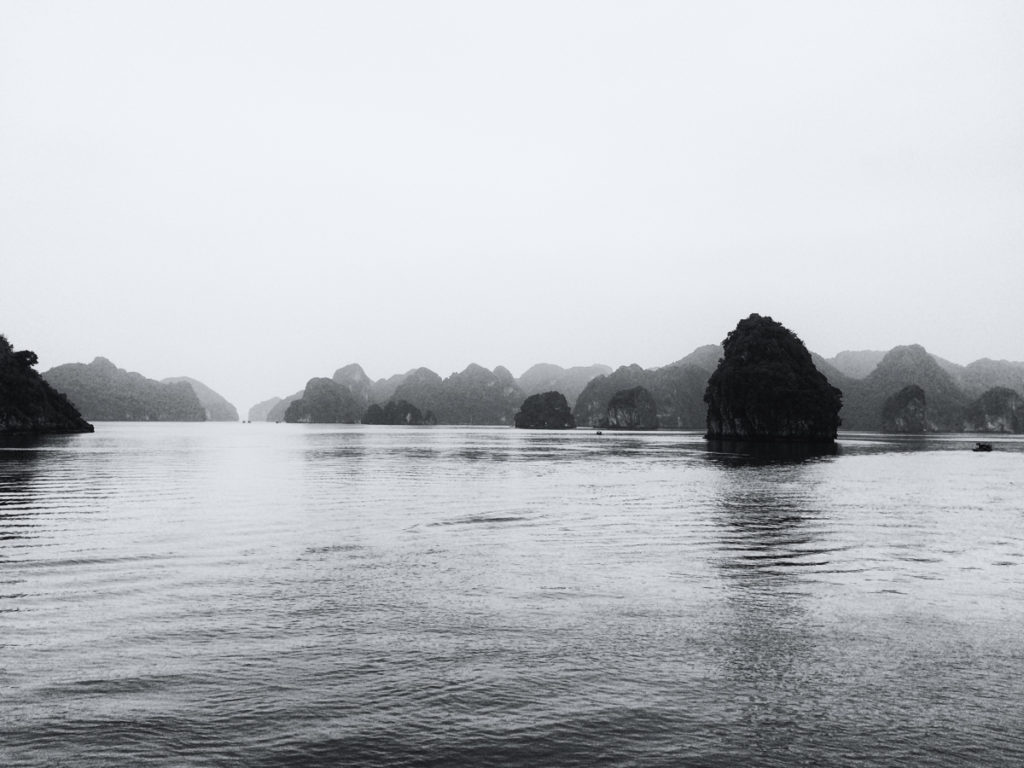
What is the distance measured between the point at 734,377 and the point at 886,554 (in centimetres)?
16907

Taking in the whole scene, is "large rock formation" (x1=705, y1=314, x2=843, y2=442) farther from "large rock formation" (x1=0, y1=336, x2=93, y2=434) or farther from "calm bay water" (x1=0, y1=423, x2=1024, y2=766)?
"large rock formation" (x1=0, y1=336, x2=93, y2=434)

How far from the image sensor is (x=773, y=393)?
183 meters

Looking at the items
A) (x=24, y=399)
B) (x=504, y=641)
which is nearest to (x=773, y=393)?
(x=504, y=641)

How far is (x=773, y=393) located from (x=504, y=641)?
182463mm

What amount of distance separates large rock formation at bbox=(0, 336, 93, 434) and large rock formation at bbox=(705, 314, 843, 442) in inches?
7199

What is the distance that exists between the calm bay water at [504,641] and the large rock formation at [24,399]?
164 metres

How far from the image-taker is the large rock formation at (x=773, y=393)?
18438 cm

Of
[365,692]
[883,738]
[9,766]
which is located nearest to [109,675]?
[9,766]

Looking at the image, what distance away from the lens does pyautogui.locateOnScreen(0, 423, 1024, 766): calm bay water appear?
9.83 meters

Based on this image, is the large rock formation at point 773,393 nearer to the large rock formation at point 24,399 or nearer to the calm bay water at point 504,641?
the calm bay water at point 504,641

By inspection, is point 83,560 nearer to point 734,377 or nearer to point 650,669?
point 650,669

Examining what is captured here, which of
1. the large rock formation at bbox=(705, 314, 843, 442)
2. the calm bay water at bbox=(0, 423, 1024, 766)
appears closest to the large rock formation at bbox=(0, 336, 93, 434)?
the calm bay water at bbox=(0, 423, 1024, 766)

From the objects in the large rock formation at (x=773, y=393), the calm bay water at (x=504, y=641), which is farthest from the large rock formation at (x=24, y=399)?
the large rock formation at (x=773, y=393)

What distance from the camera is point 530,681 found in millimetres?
12164
